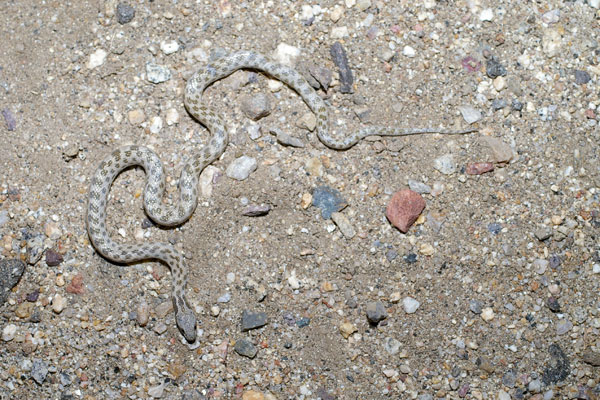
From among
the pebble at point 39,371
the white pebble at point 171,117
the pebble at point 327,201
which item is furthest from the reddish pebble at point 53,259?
the pebble at point 327,201

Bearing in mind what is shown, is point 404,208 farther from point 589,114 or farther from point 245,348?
point 589,114

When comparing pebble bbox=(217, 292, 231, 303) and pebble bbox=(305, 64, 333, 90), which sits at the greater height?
pebble bbox=(305, 64, 333, 90)

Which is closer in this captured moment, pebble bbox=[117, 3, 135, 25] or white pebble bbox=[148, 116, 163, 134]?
white pebble bbox=[148, 116, 163, 134]

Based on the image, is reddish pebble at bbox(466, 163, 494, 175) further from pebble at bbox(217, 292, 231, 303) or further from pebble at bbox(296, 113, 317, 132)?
pebble at bbox(217, 292, 231, 303)

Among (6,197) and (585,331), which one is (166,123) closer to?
(6,197)

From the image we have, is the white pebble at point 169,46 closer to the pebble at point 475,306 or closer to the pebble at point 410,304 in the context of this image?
the pebble at point 410,304

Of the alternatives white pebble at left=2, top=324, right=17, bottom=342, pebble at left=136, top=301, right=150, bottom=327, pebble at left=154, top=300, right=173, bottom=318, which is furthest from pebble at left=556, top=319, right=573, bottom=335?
white pebble at left=2, top=324, right=17, bottom=342
